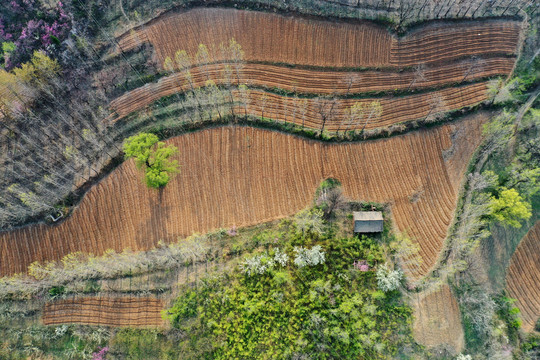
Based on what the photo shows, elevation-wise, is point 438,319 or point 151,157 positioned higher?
point 151,157

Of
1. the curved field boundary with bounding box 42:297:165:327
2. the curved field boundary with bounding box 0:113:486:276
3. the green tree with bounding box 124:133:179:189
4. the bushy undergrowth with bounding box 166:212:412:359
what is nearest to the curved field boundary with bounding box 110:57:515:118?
the curved field boundary with bounding box 0:113:486:276

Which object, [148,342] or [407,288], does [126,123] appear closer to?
[148,342]

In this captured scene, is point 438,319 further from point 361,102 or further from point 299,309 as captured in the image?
point 361,102

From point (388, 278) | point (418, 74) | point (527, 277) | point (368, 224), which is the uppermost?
point (418, 74)

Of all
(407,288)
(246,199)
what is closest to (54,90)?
(246,199)

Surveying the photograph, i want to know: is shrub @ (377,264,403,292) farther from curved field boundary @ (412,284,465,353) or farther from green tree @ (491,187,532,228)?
green tree @ (491,187,532,228)

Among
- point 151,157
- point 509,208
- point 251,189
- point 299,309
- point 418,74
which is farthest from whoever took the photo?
point 418,74

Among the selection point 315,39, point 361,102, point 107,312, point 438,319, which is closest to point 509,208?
point 438,319
